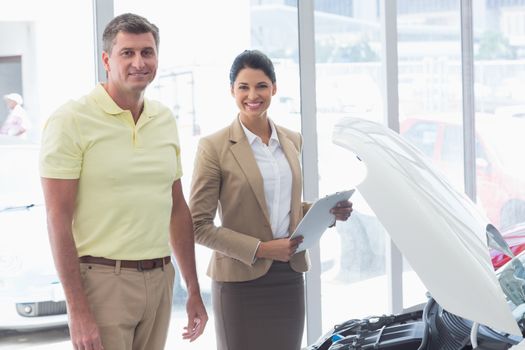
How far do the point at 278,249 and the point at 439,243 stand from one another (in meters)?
1.11

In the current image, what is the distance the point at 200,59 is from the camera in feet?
14.6

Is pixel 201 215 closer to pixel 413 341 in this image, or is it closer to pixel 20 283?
pixel 413 341

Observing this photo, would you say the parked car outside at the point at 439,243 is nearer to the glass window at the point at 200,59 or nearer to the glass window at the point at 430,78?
the glass window at the point at 200,59

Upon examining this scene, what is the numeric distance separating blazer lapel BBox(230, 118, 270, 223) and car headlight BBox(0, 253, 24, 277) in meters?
1.26

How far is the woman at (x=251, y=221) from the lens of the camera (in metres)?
3.08

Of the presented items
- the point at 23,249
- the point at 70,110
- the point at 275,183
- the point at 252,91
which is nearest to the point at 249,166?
the point at 275,183

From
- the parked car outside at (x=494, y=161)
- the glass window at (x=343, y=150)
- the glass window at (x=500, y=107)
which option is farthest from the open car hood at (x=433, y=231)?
the glass window at (x=500, y=107)

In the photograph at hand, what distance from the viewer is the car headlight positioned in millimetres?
3777

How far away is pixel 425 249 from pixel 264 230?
3.85 ft

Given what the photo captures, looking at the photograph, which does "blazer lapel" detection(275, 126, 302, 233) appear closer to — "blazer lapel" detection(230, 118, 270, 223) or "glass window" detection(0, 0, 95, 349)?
"blazer lapel" detection(230, 118, 270, 223)

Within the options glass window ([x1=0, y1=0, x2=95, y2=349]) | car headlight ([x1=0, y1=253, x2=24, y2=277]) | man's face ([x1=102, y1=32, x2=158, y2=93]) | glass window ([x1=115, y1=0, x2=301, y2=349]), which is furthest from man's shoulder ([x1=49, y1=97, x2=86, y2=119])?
glass window ([x1=115, y1=0, x2=301, y2=349])

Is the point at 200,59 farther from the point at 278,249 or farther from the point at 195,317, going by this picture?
the point at 195,317

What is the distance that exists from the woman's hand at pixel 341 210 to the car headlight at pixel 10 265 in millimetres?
1492

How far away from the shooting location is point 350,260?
17.5 ft
